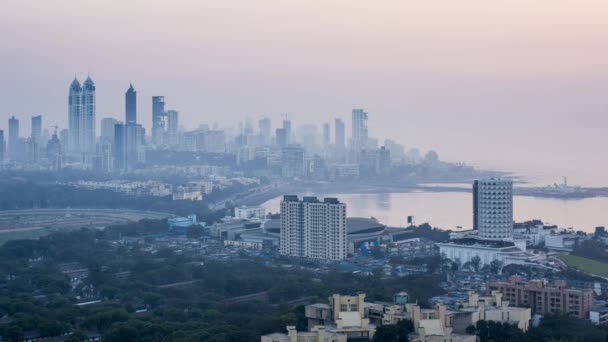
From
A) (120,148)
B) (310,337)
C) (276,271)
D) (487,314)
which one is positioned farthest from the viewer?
(120,148)

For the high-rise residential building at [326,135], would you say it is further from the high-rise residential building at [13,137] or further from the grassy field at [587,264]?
the grassy field at [587,264]

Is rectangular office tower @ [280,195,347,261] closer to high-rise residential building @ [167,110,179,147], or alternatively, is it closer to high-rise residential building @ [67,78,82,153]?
high-rise residential building @ [67,78,82,153]

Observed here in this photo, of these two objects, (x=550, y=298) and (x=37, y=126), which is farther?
(x=37, y=126)

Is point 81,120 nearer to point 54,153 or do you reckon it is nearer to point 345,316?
point 54,153

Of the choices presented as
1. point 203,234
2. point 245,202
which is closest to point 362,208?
point 245,202

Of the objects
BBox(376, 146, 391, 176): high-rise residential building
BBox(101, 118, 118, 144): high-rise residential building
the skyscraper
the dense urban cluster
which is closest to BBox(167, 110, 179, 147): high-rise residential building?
BBox(101, 118, 118, 144): high-rise residential building

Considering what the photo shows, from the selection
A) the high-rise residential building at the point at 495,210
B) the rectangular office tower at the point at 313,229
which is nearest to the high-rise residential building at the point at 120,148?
the rectangular office tower at the point at 313,229

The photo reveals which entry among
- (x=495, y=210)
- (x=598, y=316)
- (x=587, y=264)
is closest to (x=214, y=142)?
(x=495, y=210)
